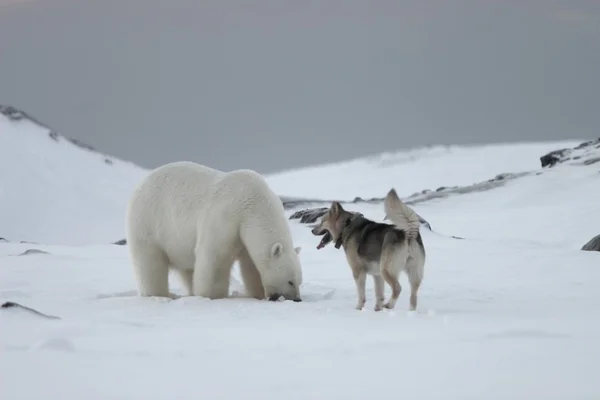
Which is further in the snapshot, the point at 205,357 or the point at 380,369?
the point at 205,357

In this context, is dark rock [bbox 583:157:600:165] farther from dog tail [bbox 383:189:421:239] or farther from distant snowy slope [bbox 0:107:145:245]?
dog tail [bbox 383:189:421:239]

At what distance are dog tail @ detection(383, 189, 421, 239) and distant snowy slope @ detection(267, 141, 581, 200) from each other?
130 ft

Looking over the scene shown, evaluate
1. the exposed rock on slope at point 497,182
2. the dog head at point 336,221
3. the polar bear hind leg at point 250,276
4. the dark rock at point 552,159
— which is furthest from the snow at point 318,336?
the dark rock at point 552,159

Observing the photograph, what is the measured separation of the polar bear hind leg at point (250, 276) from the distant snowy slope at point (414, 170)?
124 feet

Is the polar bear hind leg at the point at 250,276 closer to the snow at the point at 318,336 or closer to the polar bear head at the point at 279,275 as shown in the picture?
the polar bear head at the point at 279,275

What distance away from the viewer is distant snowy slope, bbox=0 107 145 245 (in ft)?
92.0

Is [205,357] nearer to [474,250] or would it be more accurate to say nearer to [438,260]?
[438,260]

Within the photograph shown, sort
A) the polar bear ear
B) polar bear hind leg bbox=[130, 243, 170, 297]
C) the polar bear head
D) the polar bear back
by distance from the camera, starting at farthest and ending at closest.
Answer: polar bear hind leg bbox=[130, 243, 170, 297] → the polar bear back → the polar bear head → the polar bear ear

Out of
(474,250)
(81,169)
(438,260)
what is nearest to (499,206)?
(474,250)

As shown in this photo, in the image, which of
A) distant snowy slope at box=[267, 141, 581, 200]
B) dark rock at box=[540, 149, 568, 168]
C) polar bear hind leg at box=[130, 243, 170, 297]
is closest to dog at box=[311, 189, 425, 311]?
polar bear hind leg at box=[130, 243, 170, 297]

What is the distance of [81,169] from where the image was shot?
32.3 metres

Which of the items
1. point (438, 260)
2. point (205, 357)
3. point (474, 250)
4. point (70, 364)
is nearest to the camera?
point (70, 364)

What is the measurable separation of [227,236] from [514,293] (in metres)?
4.00

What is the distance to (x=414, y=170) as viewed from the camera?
5612 cm
